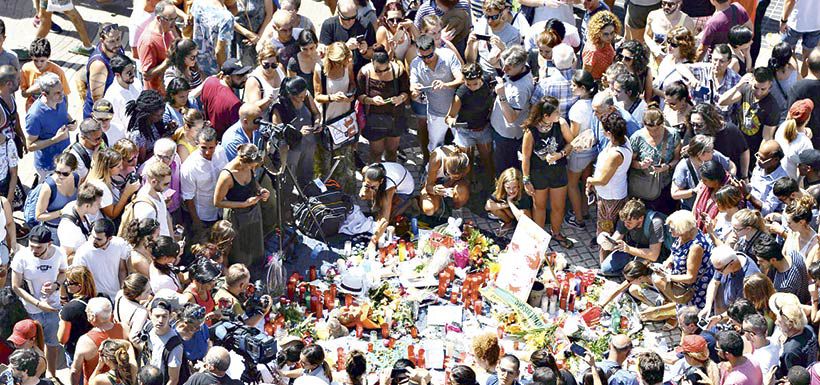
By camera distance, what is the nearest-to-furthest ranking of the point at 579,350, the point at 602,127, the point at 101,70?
1. the point at 579,350
2. the point at 602,127
3. the point at 101,70

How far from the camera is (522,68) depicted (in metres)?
13.1

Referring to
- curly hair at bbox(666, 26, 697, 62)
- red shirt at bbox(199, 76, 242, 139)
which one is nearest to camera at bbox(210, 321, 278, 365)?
red shirt at bbox(199, 76, 242, 139)

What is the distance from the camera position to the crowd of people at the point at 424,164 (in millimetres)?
10508

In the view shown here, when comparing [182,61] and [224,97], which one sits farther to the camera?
[182,61]

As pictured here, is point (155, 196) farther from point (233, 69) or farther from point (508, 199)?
point (508, 199)

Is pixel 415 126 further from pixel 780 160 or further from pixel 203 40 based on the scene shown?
pixel 780 160

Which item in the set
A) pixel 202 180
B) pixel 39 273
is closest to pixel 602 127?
pixel 202 180

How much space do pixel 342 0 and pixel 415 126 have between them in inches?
73.6

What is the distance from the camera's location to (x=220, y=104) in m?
13.2

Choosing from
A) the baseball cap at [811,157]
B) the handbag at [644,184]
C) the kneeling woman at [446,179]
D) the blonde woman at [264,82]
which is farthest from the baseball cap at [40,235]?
the baseball cap at [811,157]

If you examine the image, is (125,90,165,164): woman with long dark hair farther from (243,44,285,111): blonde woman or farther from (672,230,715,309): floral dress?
(672,230,715,309): floral dress

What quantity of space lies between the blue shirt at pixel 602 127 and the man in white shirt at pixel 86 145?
4.64 meters

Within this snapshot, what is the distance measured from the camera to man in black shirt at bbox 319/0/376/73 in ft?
46.0

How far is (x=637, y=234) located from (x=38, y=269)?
5.39 metres
